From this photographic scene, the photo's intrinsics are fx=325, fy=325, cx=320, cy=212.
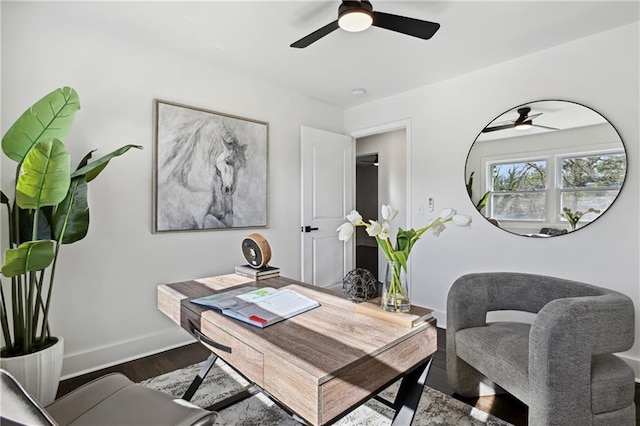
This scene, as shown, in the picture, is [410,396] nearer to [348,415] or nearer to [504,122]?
[348,415]

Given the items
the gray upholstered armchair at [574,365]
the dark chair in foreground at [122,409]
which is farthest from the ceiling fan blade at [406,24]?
the dark chair in foreground at [122,409]

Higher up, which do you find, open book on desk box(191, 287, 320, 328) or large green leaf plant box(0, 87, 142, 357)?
large green leaf plant box(0, 87, 142, 357)

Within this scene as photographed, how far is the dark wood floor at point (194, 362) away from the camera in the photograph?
1.91 metres

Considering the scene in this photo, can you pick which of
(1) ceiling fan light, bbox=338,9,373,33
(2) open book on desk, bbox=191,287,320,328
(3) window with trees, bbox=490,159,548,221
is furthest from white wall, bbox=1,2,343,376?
(3) window with trees, bbox=490,159,548,221

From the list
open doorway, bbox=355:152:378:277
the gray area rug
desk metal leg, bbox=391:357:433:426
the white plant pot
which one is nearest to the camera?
desk metal leg, bbox=391:357:433:426

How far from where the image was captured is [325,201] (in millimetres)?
3986

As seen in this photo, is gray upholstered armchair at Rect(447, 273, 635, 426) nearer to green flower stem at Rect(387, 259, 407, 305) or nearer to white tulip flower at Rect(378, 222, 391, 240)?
green flower stem at Rect(387, 259, 407, 305)

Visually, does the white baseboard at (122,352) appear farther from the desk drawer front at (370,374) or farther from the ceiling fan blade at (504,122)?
the ceiling fan blade at (504,122)

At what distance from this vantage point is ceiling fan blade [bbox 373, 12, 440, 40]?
179 centimetres

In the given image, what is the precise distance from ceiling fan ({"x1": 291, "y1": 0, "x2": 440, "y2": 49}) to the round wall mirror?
57.6 inches

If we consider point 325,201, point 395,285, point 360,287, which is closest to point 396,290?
point 395,285

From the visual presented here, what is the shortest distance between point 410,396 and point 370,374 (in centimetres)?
46

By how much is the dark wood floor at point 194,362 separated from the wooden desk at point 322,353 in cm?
90

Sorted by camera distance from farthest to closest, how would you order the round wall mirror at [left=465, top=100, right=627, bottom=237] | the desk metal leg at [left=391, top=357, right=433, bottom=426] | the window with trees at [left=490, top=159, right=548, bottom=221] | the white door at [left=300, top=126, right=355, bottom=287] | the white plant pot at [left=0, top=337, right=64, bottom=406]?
the white door at [left=300, top=126, right=355, bottom=287] < the window with trees at [left=490, top=159, right=548, bottom=221] < the round wall mirror at [left=465, top=100, right=627, bottom=237] < the white plant pot at [left=0, top=337, right=64, bottom=406] < the desk metal leg at [left=391, top=357, right=433, bottom=426]
